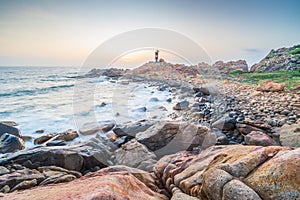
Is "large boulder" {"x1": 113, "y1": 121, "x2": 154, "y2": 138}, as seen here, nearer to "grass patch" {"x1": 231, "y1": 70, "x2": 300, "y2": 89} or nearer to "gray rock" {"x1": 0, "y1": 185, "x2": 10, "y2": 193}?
"gray rock" {"x1": 0, "y1": 185, "x2": 10, "y2": 193}

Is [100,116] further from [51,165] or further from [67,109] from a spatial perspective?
[51,165]

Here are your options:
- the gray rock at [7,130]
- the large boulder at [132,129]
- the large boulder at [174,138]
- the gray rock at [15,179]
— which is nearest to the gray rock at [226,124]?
the large boulder at [174,138]

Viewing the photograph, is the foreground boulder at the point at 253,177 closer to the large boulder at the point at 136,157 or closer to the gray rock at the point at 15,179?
the large boulder at the point at 136,157

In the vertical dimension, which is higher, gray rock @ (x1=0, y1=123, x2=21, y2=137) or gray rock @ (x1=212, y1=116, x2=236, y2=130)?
gray rock @ (x1=212, y1=116, x2=236, y2=130)

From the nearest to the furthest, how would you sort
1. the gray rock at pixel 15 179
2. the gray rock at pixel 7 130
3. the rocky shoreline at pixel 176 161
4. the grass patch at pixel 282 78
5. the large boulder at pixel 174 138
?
the rocky shoreline at pixel 176 161 < the gray rock at pixel 15 179 < the large boulder at pixel 174 138 < the gray rock at pixel 7 130 < the grass patch at pixel 282 78

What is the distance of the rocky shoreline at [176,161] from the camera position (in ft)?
6.72

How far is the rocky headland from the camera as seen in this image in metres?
2.05

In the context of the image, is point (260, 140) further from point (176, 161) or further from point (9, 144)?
point (9, 144)

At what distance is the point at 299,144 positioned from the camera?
Answer: 4.63 m

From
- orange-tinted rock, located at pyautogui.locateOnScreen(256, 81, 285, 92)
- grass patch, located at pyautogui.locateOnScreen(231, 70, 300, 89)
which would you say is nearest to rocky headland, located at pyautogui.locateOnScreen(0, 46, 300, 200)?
orange-tinted rock, located at pyautogui.locateOnScreen(256, 81, 285, 92)

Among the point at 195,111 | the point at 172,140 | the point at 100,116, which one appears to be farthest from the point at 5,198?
the point at 100,116

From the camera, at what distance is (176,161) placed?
3807 millimetres

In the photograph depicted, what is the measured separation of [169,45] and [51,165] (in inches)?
261

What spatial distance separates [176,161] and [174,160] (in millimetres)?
97
